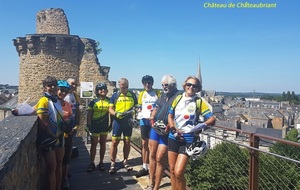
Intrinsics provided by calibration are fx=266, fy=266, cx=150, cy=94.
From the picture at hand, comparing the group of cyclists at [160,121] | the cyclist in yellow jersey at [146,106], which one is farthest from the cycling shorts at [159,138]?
the cyclist in yellow jersey at [146,106]

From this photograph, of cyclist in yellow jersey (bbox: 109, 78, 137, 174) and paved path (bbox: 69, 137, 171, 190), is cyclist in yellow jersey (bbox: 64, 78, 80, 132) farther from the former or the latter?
paved path (bbox: 69, 137, 171, 190)

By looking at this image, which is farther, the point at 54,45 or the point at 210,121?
the point at 54,45

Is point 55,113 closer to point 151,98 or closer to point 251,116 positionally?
point 151,98

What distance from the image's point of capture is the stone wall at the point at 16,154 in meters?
1.74

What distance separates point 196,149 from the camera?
3.33 m

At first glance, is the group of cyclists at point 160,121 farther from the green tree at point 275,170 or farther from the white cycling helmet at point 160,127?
the green tree at point 275,170

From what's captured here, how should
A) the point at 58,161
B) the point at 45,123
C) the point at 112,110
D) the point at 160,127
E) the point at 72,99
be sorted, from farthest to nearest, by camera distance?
the point at 112,110 → the point at 72,99 → the point at 160,127 → the point at 58,161 → the point at 45,123

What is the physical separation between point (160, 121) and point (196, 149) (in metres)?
0.85

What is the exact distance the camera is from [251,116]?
63594mm

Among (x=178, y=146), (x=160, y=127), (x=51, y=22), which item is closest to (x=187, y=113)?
(x=178, y=146)

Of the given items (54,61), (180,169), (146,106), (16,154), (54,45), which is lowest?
(180,169)

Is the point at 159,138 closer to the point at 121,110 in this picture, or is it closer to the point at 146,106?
the point at 146,106

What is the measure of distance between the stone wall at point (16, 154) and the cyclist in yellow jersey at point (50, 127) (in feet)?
0.42

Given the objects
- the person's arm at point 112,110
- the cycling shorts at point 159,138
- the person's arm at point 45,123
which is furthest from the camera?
the person's arm at point 112,110
